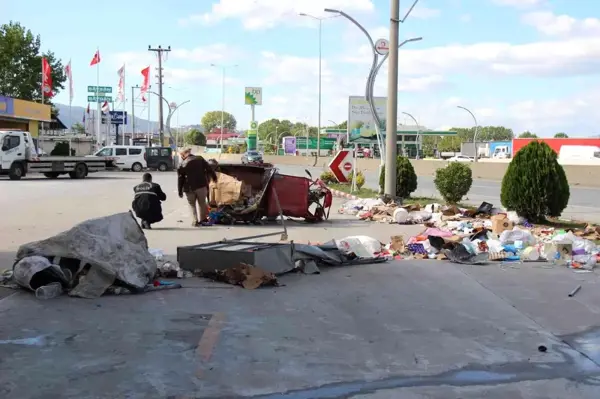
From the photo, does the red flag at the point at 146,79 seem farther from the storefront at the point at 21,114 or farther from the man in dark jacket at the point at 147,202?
the man in dark jacket at the point at 147,202

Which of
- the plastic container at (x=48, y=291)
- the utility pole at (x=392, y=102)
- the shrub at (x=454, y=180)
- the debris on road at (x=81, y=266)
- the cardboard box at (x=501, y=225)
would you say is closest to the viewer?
the plastic container at (x=48, y=291)

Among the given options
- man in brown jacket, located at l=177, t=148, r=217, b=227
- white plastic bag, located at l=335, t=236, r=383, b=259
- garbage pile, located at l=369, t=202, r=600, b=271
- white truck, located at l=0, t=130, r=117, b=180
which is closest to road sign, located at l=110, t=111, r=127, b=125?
white truck, located at l=0, t=130, r=117, b=180

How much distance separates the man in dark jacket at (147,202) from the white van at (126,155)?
38508 mm

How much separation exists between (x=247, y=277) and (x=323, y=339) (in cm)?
238

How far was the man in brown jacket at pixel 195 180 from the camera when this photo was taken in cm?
1420

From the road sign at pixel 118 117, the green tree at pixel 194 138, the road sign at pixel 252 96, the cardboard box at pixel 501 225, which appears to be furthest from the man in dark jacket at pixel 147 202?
the green tree at pixel 194 138

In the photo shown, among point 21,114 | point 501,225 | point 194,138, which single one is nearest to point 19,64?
point 21,114

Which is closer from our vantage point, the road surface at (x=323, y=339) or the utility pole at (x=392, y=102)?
the road surface at (x=323, y=339)

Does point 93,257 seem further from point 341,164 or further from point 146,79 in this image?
point 146,79

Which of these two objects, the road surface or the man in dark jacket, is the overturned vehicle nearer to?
the man in dark jacket

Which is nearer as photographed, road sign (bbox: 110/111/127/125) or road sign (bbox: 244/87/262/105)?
road sign (bbox: 110/111/127/125)

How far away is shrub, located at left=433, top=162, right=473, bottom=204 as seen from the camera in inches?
740

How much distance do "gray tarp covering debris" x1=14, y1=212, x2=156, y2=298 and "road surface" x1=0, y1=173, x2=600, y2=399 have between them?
9.7 inches

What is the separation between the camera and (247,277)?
8070 mm
